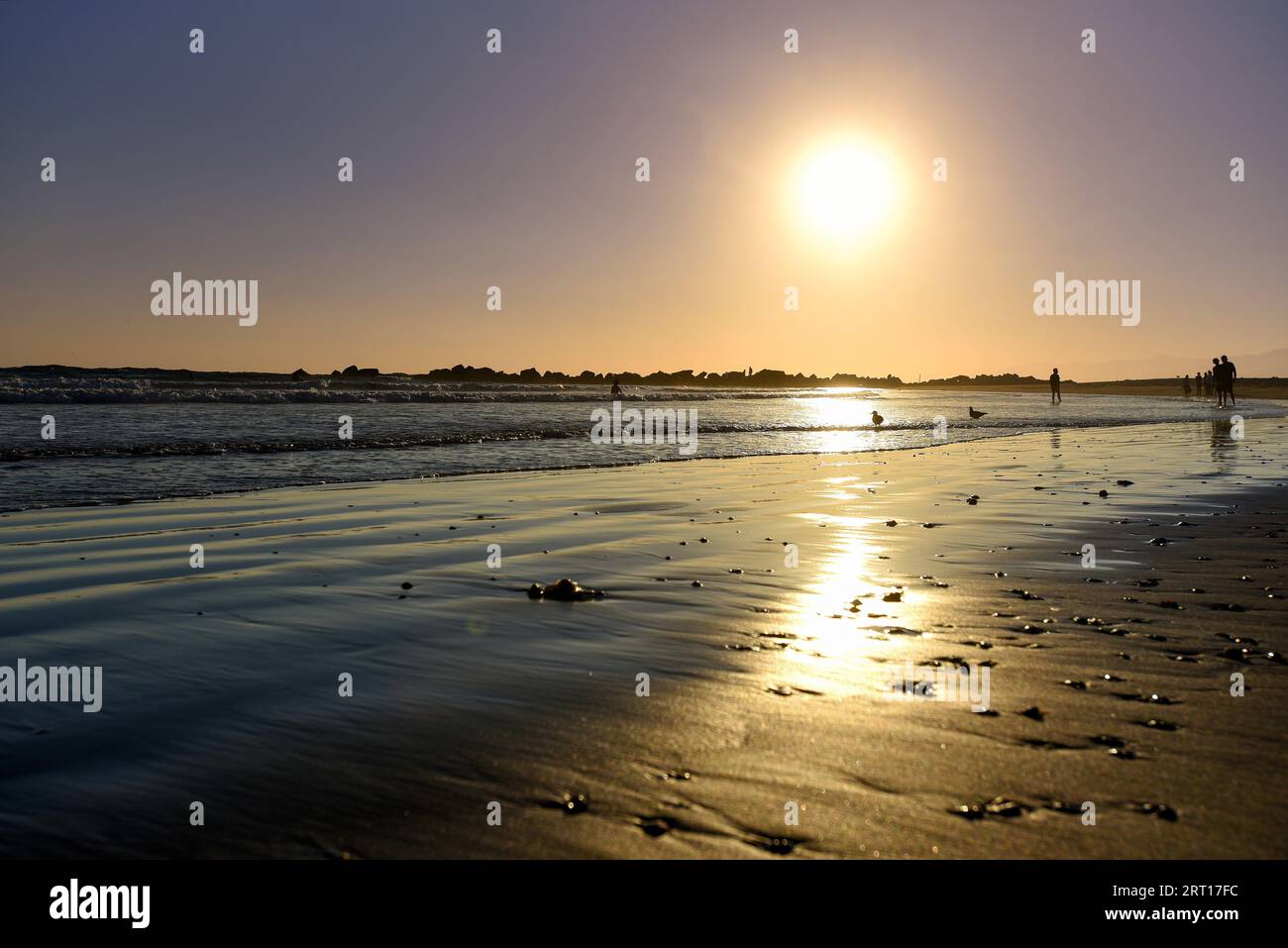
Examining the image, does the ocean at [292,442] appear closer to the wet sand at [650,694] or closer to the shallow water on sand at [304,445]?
the shallow water on sand at [304,445]

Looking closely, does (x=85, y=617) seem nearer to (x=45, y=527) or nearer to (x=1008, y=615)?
(x=45, y=527)

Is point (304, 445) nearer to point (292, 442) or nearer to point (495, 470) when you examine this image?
point (292, 442)

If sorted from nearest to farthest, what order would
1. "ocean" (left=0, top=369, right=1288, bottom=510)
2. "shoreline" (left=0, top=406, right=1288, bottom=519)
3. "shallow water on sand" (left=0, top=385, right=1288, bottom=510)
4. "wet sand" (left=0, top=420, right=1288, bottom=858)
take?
"wet sand" (left=0, top=420, right=1288, bottom=858) < "shoreline" (left=0, top=406, right=1288, bottom=519) < "shallow water on sand" (left=0, top=385, right=1288, bottom=510) < "ocean" (left=0, top=369, right=1288, bottom=510)

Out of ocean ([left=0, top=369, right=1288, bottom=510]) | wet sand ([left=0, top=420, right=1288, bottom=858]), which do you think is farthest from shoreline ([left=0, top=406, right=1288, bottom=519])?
wet sand ([left=0, top=420, right=1288, bottom=858])

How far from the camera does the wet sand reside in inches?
127

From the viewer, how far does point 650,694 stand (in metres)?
4.77

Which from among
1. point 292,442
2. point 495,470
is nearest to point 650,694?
point 495,470

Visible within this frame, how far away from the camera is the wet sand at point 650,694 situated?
323 cm

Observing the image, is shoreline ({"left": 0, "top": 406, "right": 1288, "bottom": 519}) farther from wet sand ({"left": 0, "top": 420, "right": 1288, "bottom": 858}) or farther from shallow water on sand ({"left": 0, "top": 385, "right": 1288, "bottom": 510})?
wet sand ({"left": 0, "top": 420, "right": 1288, "bottom": 858})

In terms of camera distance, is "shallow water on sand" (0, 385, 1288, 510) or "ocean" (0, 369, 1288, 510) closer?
"shallow water on sand" (0, 385, 1288, 510)

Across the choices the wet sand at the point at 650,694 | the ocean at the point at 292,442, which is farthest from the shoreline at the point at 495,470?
the wet sand at the point at 650,694

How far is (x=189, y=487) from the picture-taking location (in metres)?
15.4
